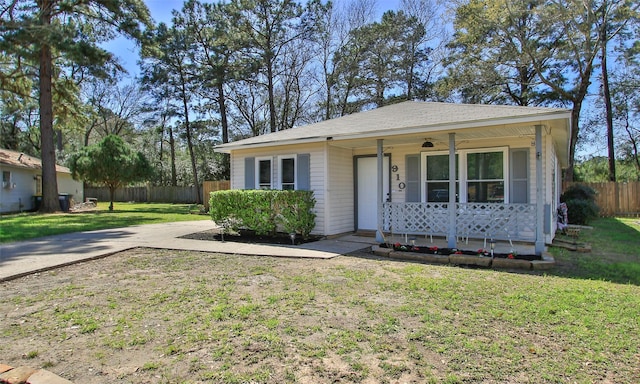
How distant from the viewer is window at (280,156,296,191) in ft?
34.0

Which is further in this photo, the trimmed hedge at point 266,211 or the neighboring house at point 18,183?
the neighboring house at point 18,183

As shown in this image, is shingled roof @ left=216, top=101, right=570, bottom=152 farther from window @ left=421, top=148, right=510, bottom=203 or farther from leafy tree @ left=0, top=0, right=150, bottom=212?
leafy tree @ left=0, top=0, right=150, bottom=212

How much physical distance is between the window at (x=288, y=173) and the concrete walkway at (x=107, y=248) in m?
2.18

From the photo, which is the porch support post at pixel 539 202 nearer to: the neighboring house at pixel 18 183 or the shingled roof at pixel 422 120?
the shingled roof at pixel 422 120

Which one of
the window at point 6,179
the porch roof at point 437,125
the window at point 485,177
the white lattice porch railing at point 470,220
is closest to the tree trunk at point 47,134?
the window at point 6,179

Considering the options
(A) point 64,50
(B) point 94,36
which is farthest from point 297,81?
(A) point 64,50

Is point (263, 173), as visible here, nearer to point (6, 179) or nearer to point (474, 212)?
point (474, 212)

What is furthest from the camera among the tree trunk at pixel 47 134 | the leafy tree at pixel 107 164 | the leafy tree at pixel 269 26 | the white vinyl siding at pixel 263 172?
the leafy tree at pixel 269 26

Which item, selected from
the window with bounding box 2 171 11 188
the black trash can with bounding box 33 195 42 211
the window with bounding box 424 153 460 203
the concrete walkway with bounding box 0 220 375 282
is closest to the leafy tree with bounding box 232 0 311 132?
the black trash can with bounding box 33 195 42 211

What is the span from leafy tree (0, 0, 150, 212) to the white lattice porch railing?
16219 millimetres

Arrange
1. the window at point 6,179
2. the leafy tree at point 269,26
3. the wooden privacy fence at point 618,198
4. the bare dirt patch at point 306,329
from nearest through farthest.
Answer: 1. the bare dirt patch at point 306,329
2. the wooden privacy fence at point 618,198
3. the window at point 6,179
4. the leafy tree at point 269,26

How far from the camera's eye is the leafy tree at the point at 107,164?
67.3 feet

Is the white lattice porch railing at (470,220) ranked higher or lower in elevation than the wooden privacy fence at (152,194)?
lower

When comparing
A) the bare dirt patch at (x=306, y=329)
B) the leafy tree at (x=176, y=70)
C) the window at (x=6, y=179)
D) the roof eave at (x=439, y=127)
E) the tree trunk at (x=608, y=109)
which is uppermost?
the leafy tree at (x=176, y=70)
